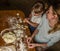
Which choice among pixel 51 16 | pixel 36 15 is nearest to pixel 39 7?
pixel 36 15

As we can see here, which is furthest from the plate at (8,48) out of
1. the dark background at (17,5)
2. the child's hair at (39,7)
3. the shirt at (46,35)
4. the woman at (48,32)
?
the dark background at (17,5)

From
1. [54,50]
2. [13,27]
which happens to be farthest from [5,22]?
[54,50]

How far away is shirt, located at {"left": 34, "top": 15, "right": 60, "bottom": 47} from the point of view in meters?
2.30

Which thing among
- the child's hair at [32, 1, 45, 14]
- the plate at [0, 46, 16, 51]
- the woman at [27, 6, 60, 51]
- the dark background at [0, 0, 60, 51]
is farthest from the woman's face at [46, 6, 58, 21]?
the dark background at [0, 0, 60, 51]

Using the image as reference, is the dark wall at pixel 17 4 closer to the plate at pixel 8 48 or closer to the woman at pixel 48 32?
the woman at pixel 48 32

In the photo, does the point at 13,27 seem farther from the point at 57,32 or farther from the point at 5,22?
the point at 57,32

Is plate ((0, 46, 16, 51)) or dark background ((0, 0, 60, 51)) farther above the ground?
dark background ((0, 0, 60, 51))

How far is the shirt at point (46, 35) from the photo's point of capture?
2.30 m

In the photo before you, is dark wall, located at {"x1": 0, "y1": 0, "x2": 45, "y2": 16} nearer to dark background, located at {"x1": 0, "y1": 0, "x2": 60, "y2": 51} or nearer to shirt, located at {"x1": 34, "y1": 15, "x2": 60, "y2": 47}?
dark background, located at {"x1": 0, "y1": 0, "x2": 60, "y2": 51}

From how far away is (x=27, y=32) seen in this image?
7.87 ft

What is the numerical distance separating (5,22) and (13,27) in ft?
0.46

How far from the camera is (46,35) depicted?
242 centimetres

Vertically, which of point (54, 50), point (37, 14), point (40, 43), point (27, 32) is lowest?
point (54, 50)

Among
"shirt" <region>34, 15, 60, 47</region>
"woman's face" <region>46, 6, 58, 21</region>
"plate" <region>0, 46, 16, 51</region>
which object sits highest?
"woman's face" <region>46, 6, 58, 21</region>
